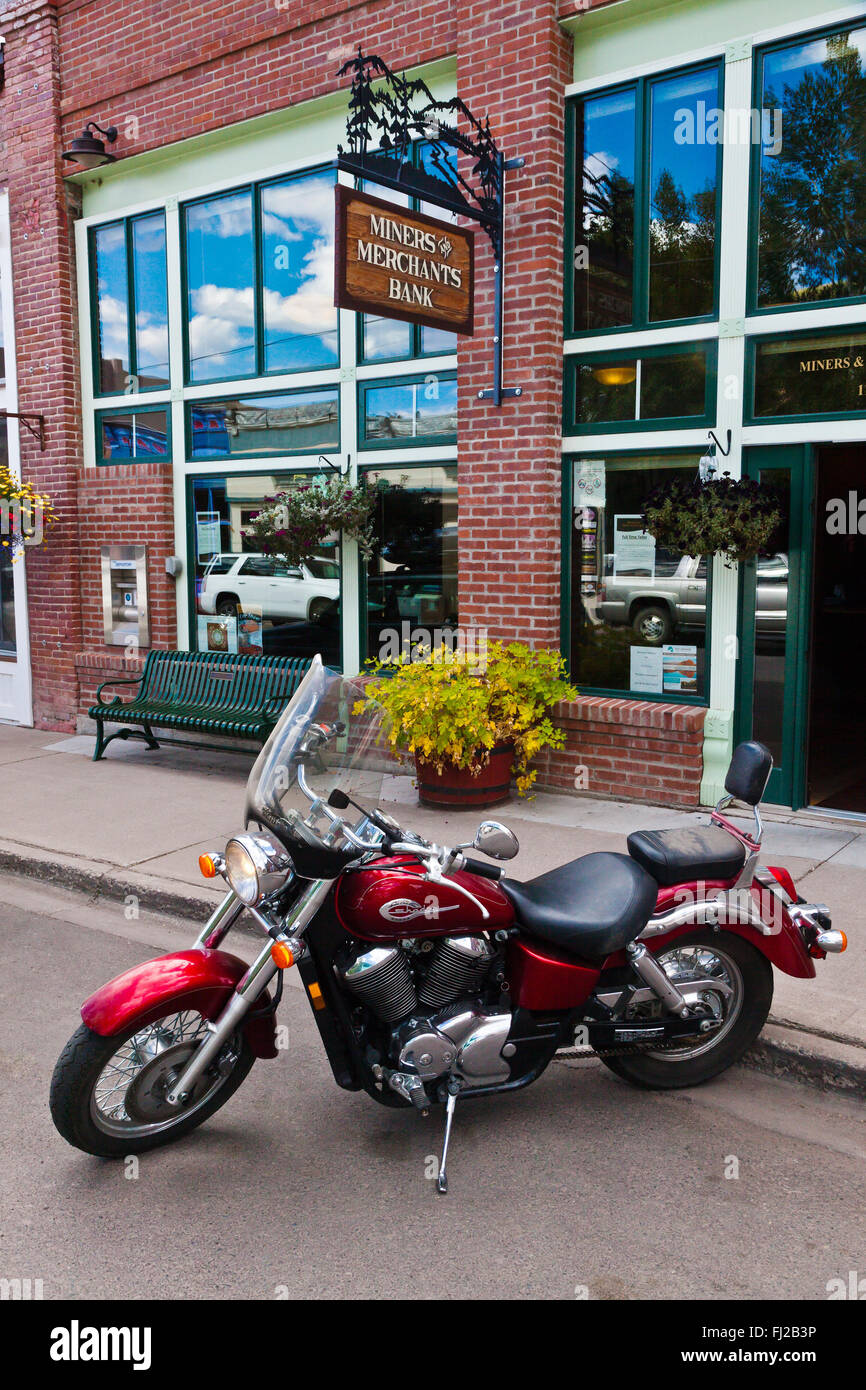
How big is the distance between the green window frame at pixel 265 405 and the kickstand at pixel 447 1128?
6410 millimetres

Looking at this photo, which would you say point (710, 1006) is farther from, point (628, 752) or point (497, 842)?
point (628, 752)

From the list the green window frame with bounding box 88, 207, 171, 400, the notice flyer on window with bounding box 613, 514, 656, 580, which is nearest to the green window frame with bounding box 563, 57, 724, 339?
the notice flyer on window with bounding box 613, 514, 656, 580

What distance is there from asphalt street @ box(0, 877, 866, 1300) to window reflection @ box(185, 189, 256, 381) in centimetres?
690

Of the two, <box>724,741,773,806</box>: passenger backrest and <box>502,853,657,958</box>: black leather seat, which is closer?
<box>502,853,657,958</box>: black leather seat

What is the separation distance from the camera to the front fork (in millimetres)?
3355

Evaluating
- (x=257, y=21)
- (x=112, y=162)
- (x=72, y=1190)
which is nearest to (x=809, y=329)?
(x=257, y=21)

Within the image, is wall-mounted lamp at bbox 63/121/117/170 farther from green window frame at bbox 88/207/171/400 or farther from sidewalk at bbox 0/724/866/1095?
→ sidewalk at bbox 0/724/866/1095

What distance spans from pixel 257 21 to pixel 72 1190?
890 centimetres

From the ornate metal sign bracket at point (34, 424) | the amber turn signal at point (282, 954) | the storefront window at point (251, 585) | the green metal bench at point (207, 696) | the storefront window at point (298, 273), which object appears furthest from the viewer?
the ornate metal sign bracket at point (34, 424)

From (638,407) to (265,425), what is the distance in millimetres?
3492

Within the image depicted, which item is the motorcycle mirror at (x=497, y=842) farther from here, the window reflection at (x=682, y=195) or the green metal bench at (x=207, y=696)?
the green metal bench at (x=207, y=696)

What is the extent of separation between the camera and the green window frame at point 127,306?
33.9 feet

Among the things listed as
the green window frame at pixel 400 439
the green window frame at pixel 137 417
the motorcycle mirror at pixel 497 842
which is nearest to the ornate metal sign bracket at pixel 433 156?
the green window frame at pixel 400 439

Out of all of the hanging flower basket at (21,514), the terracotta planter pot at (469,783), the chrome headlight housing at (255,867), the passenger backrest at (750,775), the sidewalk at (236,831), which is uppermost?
the hanging flower basket at (21,514)
